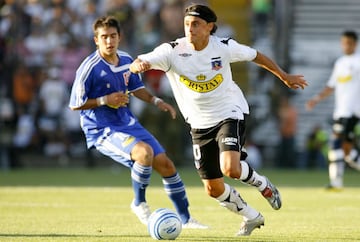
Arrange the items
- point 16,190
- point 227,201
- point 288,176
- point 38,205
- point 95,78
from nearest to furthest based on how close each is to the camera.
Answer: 1. point 227,201
2. point 95,78
3. point 38,205
4. point 16,190
5. point 288,176

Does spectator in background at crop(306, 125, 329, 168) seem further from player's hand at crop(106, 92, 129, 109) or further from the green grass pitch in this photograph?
player's hand at crop(106, 92, 129, 109)

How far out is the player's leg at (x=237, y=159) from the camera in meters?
9.60

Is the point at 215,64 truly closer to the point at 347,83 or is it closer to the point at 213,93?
the point at 213,93

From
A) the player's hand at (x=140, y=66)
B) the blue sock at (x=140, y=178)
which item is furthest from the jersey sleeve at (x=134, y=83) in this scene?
the player's hand at (x=140, y=66)

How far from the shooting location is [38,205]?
13.7 metres

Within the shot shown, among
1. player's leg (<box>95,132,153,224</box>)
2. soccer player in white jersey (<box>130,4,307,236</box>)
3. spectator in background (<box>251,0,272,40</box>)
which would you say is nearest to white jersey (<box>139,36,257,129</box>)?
soccer player in white jersey (<box>130,4,307,236</box>)

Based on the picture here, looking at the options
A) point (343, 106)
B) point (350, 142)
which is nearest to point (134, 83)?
point (343, 106)

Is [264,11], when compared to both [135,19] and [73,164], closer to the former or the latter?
[135,19]

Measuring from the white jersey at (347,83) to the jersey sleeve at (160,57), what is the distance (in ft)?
25.4

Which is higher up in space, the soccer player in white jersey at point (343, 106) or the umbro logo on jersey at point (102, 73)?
Answer: the umbro logo on jersey at point (102, 73)

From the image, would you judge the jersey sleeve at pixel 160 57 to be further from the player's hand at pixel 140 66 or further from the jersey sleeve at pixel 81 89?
the jersey sleeve at pixel 81 89

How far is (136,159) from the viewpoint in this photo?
10.7 metres

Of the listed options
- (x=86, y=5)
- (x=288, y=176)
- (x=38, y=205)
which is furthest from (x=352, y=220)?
(x=86, y=5)

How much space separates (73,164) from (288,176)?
237 inches
